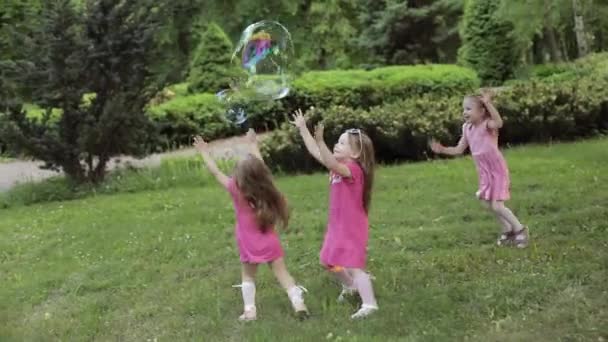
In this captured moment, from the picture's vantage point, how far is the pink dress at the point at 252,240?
5832 mm

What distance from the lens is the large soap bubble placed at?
6945 mm

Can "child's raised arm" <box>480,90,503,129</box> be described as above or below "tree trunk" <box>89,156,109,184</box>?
above

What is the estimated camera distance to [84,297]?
277 inches

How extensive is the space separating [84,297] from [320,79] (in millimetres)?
14644

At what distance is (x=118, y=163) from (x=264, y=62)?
737 cm

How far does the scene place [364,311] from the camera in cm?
575

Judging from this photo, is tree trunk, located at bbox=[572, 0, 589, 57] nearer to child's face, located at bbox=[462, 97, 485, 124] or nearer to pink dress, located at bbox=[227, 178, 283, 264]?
child's face, located at bbox=[462, 97, 485, 124]

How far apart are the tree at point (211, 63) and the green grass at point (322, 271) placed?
997 cm

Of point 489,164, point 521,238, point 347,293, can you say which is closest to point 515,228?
point 521,238

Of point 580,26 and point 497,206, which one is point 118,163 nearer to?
point 497,206

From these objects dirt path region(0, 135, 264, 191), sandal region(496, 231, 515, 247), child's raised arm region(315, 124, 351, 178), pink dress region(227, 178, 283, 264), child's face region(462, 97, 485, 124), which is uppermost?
child's face region(462, 97, 485, 124)

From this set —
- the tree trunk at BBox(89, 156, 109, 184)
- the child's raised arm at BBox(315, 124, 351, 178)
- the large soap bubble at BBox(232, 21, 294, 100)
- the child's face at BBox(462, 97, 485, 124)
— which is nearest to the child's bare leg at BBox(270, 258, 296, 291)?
the child's raised arm at BBox(315, 124, 351, 178)

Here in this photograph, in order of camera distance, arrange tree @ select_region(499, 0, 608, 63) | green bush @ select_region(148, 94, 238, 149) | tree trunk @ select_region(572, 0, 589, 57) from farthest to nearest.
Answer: tree trunk @ select_region(572, 0, 589, 57) → tree @ select_region(499, 0, 608, 63) → green bush @ select_region(148, 94, 238, 149)

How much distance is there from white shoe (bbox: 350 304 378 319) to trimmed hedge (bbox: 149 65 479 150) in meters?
12.6
